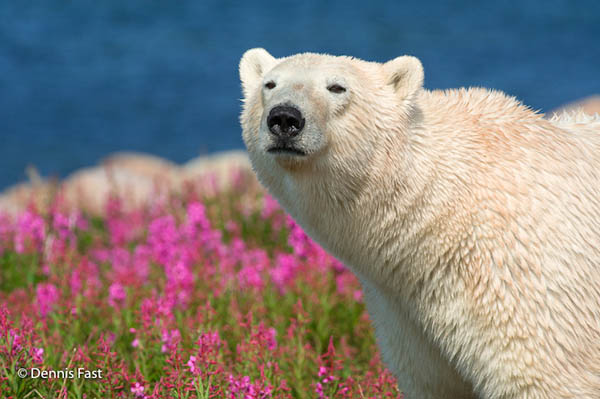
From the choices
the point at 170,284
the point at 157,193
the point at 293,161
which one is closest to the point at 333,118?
the point at 293,161

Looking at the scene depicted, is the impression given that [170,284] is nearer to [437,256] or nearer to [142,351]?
[142,351]

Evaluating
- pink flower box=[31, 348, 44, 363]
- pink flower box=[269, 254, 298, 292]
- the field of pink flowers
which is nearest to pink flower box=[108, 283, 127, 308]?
the field of pink flowers

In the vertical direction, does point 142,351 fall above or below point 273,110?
below

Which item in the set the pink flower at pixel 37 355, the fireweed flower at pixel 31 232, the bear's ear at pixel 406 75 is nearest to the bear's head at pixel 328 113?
the bear's ear at pixel 406 75

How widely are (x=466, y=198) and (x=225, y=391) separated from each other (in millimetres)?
1721

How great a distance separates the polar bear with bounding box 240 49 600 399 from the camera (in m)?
3.47

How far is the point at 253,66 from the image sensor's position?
421 cm

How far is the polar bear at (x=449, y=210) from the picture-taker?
3.47 metres

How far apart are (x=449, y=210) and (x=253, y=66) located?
145 centimetres

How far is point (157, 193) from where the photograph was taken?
9188 mm

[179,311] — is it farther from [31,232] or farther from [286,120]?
[286,120]

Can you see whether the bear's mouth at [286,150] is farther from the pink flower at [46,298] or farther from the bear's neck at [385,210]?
the pink flower at [46,298]

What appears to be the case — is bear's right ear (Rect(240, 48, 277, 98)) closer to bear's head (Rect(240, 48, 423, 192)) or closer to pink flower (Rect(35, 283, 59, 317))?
bear's head (Rect(240, 48, 423, 192))

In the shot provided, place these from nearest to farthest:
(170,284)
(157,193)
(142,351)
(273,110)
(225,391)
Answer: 1. (273,110)
2. (225,391)
3. (142,351)
4. (170,284)
5. (157,193)
